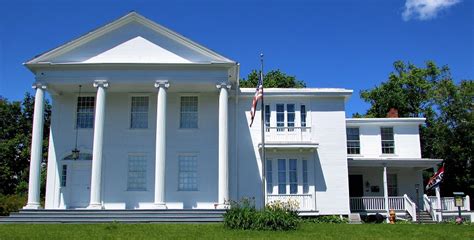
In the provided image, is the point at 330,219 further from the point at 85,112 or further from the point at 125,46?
the point at 85,112

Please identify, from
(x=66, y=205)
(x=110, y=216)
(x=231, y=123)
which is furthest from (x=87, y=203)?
(x=231, y=123)

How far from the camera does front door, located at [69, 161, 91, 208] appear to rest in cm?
2622

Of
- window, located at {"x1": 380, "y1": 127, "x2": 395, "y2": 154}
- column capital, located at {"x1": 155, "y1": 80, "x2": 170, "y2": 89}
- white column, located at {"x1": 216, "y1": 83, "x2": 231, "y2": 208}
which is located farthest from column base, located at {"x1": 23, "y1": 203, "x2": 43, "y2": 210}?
window, located at {"x1": 380, "y1": 127, "x2": 395, "y2": 154}

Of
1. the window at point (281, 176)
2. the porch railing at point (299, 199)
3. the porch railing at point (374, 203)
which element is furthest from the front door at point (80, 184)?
the porch railing at point (374, 203)

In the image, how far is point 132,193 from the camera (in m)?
26.3

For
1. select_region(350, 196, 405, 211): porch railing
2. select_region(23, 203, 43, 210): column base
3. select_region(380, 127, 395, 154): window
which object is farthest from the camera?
select_region(380, 127, 395, 154): window

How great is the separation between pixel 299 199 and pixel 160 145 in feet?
25.2

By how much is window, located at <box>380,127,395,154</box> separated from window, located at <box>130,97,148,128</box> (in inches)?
553

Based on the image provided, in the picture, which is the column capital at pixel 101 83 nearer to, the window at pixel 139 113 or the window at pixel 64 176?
the window at pixel 139 113

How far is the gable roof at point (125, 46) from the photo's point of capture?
25422 mm

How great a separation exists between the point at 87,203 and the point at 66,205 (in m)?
1.03

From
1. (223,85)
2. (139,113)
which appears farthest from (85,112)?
(223,85)

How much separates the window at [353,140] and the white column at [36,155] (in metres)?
17.2

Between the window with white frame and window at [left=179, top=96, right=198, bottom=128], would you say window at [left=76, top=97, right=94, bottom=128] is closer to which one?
window at [left=179, top=96, right=198, bottom=128]
